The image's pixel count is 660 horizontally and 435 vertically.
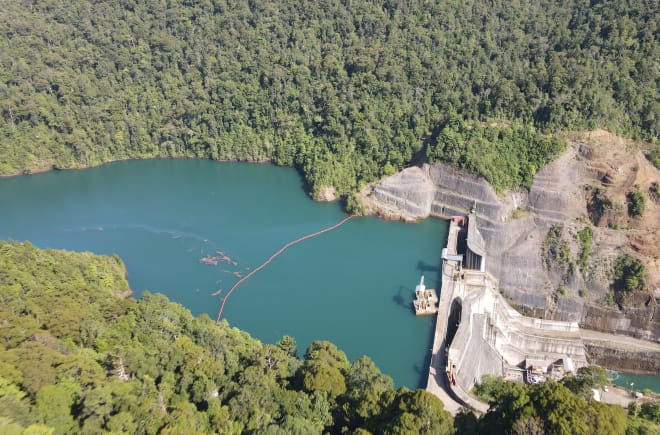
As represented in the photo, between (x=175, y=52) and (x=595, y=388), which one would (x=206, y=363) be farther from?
(x=175, y=52)

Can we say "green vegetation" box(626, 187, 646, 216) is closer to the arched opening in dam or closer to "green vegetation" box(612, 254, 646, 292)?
"green vegetation" box(612, 254, 646, 292)

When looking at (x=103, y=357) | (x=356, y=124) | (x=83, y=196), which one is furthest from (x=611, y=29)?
(x=83, y=196)

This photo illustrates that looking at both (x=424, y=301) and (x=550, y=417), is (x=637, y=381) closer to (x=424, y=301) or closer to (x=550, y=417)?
(x=424, y=301)

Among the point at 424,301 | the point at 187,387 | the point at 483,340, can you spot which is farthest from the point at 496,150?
the point at 187,387

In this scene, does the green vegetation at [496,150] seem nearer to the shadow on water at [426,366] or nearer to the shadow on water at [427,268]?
the shadow on water at [427,268]

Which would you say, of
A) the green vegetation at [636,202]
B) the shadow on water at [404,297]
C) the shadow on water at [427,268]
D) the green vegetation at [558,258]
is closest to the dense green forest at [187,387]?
the shadow on water at [404,297]

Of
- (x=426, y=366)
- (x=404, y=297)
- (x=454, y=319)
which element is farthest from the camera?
(x=404, y=297)
